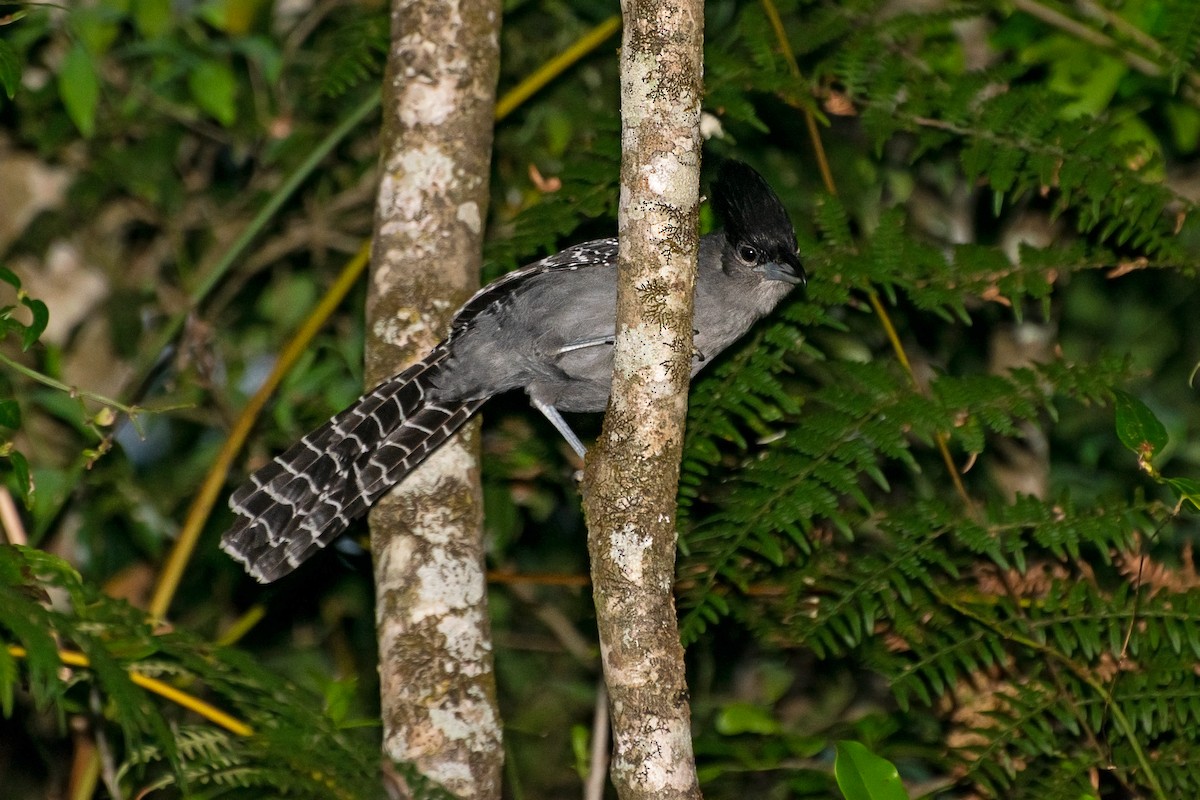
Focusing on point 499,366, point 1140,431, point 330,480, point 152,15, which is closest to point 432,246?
point 499,366

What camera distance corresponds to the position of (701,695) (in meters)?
5.62

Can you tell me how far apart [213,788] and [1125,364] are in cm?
302

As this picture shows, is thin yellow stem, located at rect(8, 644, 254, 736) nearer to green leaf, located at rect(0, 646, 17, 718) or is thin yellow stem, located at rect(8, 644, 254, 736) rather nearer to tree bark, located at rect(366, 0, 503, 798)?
tree bark, located at rect(366, 0, 503, 798)

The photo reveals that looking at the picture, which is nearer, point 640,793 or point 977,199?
point 640,793

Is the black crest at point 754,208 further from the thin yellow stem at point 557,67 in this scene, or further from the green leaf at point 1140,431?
the green leaf at point 1140,431

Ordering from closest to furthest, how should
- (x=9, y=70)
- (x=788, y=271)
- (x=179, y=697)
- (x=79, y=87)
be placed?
1. (x=9, y=70)
2. (x=179, y=697)
3. (x=788, y=271)
4. (x=79, y=87)

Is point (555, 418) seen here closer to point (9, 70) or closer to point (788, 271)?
point (788, 271)

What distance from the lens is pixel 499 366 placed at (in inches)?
184

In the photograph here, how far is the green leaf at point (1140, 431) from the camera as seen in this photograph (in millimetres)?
3111

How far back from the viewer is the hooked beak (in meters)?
4.25

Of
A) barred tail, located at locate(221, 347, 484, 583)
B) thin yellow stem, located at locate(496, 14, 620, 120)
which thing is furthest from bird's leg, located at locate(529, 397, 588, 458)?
thin yellow stem, located at locate(496, 14, 620, 120)

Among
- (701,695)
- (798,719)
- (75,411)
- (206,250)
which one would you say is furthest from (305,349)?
(798,719)

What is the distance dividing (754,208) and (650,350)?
4.88 ft

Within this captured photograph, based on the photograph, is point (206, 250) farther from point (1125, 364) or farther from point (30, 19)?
point (1125, 364)
